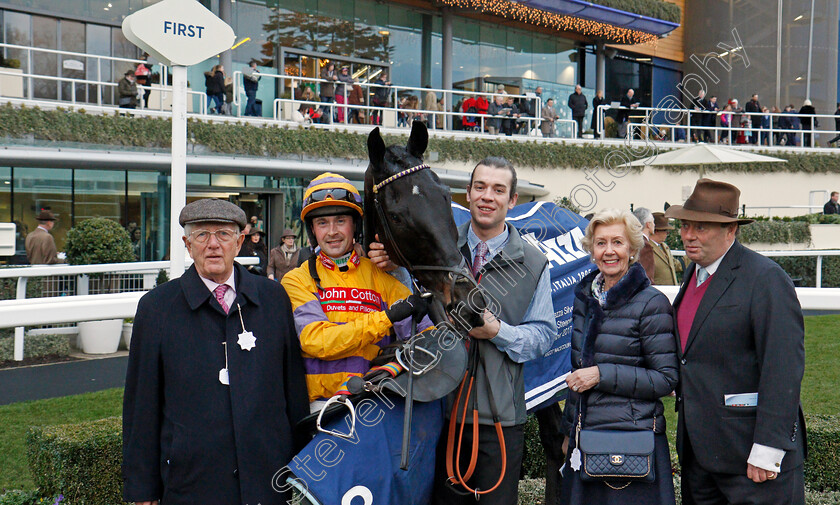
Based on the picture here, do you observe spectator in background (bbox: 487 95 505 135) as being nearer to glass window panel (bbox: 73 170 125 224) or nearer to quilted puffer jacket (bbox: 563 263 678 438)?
glass window panel (bbox: 73 170 125 224)

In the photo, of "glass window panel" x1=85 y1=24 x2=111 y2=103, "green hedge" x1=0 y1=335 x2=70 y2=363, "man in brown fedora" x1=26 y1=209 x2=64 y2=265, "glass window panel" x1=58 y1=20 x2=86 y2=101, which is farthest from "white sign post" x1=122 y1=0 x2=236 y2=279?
"glass window panel" x1=85 y1=24 x2=111 y2=103

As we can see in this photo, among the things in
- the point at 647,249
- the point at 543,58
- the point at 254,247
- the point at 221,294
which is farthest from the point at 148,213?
the point at 543,58

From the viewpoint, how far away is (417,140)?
7.55 ft

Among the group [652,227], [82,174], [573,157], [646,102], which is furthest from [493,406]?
[646,102]

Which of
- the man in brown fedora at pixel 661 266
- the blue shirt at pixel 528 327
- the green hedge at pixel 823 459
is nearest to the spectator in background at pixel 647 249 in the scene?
the man in brown fedora at pixel 661 266

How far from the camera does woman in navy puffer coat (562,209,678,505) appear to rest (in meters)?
2.54

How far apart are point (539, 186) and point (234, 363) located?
52.1 feet

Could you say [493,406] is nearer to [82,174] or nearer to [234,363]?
[234,363]

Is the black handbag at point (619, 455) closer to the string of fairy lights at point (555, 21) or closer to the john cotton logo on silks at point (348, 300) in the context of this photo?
the john cotton logo on silks at point (348, 300)

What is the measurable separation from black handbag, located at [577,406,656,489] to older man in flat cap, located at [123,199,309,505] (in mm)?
1091

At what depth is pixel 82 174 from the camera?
14.4 meters

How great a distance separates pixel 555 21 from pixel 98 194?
52.0 feet

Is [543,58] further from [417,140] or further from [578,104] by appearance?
A: [417,140]

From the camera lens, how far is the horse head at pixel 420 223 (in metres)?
2.14
